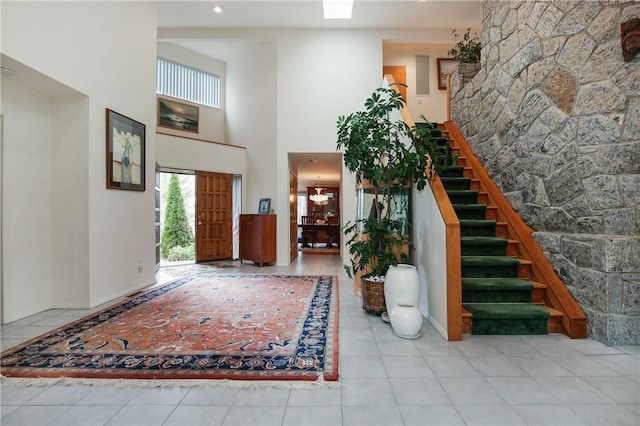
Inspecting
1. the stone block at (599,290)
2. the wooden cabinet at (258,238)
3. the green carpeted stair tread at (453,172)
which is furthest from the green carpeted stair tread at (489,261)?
the wooden cabinet at (258,238)

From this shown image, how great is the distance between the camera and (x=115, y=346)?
2.44m

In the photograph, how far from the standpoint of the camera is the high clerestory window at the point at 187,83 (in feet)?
24.4

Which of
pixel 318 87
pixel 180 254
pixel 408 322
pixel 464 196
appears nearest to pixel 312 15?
pixel 318 87

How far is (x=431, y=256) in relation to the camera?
9.82ft

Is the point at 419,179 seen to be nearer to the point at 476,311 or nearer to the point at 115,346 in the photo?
the point at 476,311

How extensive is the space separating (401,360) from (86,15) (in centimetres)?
472

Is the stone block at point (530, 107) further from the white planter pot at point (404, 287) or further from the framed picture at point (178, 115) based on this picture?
the framed picture at point (178, 115)

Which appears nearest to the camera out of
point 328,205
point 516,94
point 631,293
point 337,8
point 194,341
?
point 631,293

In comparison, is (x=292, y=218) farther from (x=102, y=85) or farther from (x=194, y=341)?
(x=194, y=341)

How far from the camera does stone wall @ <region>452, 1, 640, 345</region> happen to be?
8.08ft

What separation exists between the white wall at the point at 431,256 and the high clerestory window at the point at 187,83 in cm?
661

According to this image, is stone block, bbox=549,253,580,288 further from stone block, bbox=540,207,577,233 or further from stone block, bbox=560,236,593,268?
stone block, bbox=540,207,577,233

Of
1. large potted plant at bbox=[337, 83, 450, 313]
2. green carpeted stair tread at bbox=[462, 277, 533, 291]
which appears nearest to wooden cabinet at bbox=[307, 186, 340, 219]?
large potted plant at bbox=[337, 83, 450, 313]

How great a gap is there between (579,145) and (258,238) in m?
5.38
